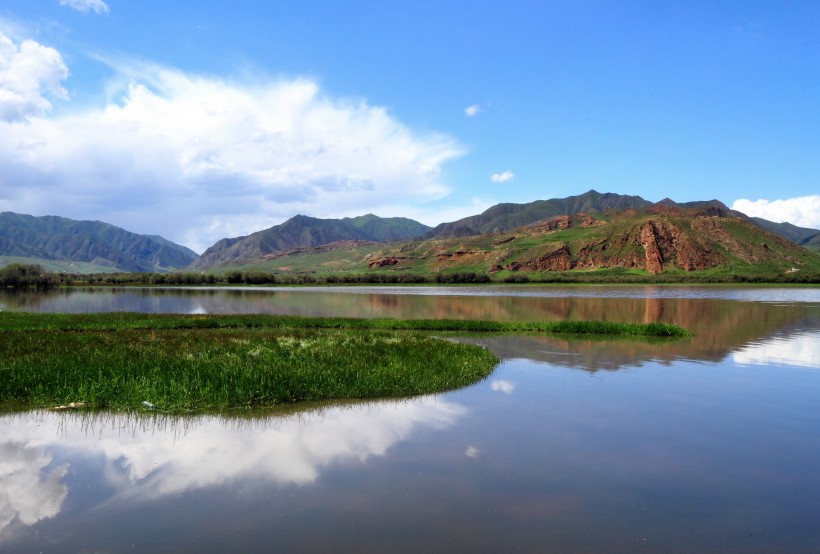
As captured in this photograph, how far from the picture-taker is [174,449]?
15.4 meters

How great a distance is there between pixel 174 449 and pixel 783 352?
1559 inches

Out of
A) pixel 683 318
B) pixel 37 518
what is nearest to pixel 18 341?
pixel 37 518

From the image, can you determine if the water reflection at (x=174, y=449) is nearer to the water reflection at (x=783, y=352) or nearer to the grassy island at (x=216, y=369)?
the grassy island at (x=216, y=369)

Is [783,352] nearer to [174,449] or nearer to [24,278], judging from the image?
[174,449]

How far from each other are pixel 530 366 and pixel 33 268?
190 m

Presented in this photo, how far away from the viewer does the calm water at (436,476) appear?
10.6 metres

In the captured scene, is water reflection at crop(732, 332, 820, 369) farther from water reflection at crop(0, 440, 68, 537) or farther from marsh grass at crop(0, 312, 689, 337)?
water reflection at crop(0, 440, 68, 537)

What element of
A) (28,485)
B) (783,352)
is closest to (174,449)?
(28,485)

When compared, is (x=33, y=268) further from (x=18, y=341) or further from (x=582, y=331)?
(x=582, y=331)

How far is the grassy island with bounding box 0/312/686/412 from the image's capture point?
2075cm

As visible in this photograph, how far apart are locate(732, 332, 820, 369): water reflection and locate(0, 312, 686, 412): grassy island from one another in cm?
1721

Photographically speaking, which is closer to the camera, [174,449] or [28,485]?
[28,485]

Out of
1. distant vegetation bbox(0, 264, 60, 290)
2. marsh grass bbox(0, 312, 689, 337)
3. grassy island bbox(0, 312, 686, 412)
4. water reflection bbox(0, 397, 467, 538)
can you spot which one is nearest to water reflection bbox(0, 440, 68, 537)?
water reflection bbox(0, 397, 467, 538)

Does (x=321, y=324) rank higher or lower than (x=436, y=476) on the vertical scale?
lower
